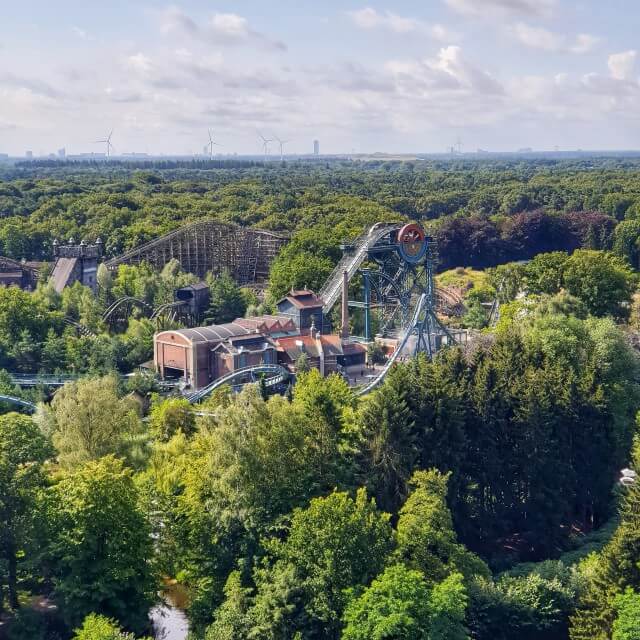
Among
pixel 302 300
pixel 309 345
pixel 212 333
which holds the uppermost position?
pixel 302 300

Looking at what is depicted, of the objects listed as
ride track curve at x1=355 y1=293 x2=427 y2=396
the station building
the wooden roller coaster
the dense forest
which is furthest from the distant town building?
ride track curve at x1=355 y1=293 x2=427 y2=396

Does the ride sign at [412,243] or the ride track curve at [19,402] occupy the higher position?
the ride sign at [412,243]

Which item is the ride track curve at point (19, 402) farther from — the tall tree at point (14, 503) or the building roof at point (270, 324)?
the tall tree at point (14, 503)

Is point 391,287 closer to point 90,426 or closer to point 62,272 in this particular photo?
point 62,272

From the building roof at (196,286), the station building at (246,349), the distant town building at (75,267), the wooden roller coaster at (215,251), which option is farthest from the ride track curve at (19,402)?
the wooden roller coaster at (215,251)

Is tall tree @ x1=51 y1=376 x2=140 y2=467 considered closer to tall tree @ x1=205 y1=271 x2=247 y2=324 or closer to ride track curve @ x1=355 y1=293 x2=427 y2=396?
ride track curve @ x1=355 y1=293 x2=427 y2=396

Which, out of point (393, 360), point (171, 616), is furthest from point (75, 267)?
point (171, 616)

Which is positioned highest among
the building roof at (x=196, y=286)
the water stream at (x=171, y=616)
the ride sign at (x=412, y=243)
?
the ride sign at (x=412, y=243)

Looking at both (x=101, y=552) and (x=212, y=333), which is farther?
(x=212, y=333)

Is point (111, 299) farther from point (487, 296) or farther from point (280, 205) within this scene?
point (280, 205)
